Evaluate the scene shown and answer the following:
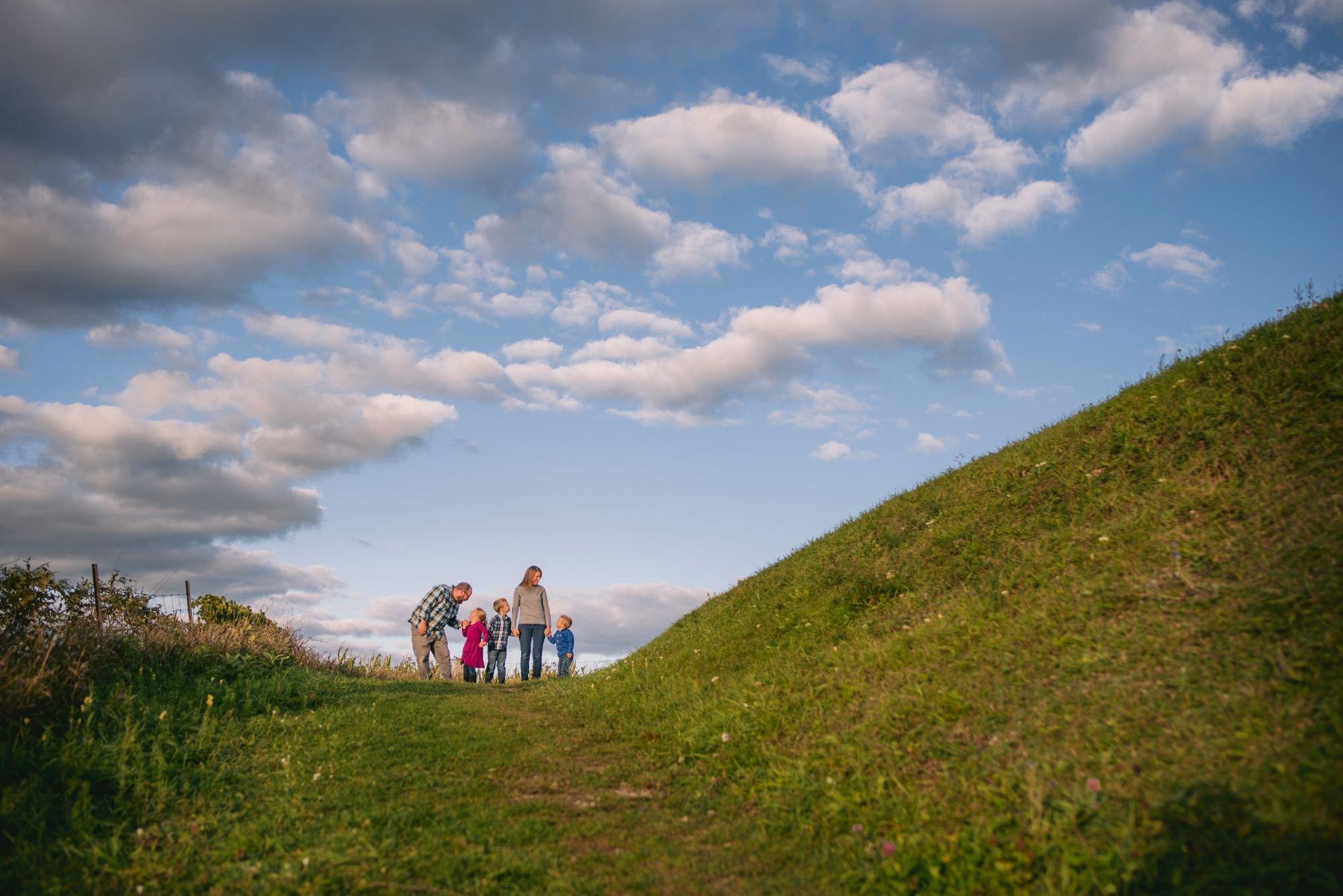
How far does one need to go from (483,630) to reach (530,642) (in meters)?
1.91

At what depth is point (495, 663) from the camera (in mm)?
22422

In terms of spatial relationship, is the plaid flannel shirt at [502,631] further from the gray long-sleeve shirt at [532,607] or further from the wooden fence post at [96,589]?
the wooden fence post at [96,589]

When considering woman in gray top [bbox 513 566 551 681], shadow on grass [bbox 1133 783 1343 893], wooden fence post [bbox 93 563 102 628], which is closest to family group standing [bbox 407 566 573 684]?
woman in gray top [bbox 513 566 551 681]

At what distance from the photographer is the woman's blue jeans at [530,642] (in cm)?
2091

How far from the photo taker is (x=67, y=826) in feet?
23.4

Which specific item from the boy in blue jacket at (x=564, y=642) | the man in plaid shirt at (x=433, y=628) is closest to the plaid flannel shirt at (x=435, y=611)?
the man in plaid shirt at (x=433, y=628)

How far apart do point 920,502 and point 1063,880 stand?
10954 millimetres

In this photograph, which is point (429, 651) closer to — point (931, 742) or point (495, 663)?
point (495, 663)

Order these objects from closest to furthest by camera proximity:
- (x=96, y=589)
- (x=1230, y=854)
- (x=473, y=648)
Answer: (x=1230, y=854) → (x=96, y=589) → (x=473, y=648)

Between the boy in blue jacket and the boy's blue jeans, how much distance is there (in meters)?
1.55

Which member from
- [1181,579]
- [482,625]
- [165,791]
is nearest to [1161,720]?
[1181,579]

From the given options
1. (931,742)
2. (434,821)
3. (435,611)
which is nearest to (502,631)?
(435,611)

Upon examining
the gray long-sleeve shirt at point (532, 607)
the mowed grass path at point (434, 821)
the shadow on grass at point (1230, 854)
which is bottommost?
the mowed grass path at point (434, 821)

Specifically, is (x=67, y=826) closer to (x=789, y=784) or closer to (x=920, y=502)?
(x=789, y=784)
